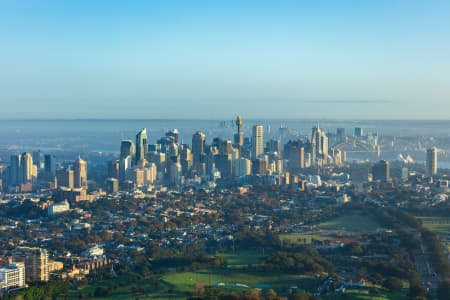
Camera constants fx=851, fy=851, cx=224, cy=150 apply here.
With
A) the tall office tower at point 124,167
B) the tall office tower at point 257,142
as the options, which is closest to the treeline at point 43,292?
the tall office tower at point 124,167

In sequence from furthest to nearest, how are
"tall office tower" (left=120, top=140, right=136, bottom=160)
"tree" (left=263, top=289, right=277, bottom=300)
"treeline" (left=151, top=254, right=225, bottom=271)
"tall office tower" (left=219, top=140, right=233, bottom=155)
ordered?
"tall office tower" (left=219, top=140, right=233, bottom=155)
"tall office tower" (left=120, top=140, right=136, bottom=160)
"treeline" (left=151, top=254, right=225, bottom=271)
"tree" (left=263, top=289, right=277, bottom=300)

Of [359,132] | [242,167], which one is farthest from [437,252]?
[359,132]

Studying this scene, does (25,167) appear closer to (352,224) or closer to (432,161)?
(432,161)

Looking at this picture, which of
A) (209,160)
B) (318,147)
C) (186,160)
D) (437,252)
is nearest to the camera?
(437,252)

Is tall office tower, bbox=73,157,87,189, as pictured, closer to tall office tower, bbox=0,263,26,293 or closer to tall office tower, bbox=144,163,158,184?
tall office tower, bbox=144,163,158,184

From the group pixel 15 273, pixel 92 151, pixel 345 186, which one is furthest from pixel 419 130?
pixel 15 273

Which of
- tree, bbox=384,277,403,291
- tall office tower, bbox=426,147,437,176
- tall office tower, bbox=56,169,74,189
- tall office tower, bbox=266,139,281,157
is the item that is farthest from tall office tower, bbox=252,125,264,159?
tree, bbox=384,277,403,291
